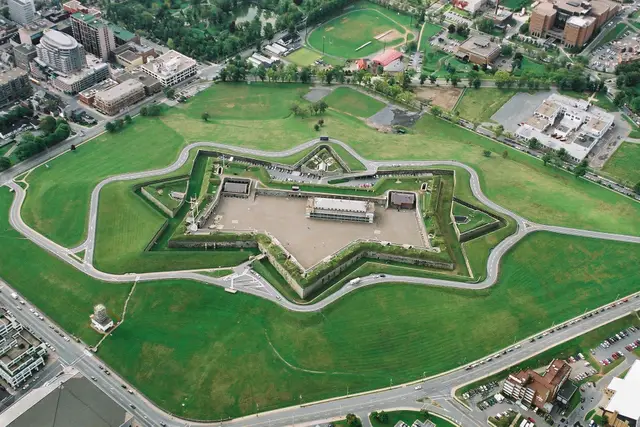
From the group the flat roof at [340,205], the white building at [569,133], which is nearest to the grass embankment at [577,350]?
the flat roof at [340,205]

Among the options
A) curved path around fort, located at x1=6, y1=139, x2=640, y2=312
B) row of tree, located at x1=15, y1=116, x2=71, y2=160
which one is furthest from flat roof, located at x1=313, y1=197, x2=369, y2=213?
row of tree, located at x1=15, y1=116, x2=71, y2=160

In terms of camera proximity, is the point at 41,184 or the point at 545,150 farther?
the point at 545,150

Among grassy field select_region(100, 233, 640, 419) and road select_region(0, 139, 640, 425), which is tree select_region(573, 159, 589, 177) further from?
grassy field select_region(100, 233, 640, 419)

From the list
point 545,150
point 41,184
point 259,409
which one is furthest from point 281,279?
point 545,150

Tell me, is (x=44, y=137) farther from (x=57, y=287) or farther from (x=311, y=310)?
(x=311, y=310)

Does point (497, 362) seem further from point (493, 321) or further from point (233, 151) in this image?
point (233, 151)
